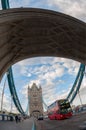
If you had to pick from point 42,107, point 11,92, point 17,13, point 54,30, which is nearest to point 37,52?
point 54,30

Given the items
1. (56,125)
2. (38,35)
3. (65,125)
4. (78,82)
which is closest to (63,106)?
(38,35)

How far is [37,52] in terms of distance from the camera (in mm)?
47625

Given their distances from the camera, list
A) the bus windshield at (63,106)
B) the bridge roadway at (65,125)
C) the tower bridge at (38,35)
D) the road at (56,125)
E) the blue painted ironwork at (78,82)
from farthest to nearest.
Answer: the blue painted ironwork at (78,82)
the bus windshield at (63,106)
the tower bridge at (38,35)
the road at (56,125)
the bridge roadway at (65,125)

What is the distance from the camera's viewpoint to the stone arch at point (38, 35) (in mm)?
31312

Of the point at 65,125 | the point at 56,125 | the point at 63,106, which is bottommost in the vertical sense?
the point at 65,125

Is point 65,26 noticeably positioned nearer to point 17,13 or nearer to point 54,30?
point 54,30

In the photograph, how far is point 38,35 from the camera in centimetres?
4028

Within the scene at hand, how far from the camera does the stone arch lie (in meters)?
31.3

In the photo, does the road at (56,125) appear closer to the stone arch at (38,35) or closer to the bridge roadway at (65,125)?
the bridge roadway at (65,125)

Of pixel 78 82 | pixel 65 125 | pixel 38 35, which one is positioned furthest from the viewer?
pixel 78 82

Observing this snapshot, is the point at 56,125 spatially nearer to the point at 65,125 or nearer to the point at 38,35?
the point at 65,125

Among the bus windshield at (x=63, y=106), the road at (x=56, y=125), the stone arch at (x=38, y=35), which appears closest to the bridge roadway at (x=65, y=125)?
the road at (x=56, y=125)

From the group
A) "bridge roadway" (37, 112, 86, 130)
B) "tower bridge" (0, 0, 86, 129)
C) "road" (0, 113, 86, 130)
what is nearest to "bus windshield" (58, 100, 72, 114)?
"road" (0, 113, 86, 130)

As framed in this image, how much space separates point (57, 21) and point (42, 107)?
527 ft
